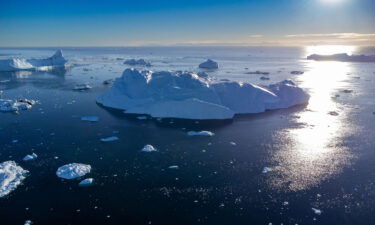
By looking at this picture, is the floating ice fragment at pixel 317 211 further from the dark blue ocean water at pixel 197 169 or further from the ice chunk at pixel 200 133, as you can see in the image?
the ice chunk at pixel 200 133

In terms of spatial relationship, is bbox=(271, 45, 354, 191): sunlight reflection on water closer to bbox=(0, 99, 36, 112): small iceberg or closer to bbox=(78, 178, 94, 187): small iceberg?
bbox=(78, 178, 94, 187): small iceberg

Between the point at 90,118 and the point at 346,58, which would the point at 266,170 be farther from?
the point at 346,58

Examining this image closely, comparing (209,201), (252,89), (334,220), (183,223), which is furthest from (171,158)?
(252,89)

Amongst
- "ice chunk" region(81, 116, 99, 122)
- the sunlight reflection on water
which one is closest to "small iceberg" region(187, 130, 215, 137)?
the sunlight reflection on water

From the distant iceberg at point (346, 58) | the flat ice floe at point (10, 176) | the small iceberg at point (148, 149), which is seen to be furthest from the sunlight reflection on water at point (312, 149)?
the distant iceberg at point (346, 58)

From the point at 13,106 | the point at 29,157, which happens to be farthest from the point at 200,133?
the point at 13,106
